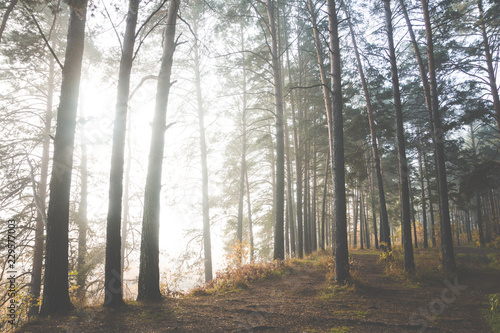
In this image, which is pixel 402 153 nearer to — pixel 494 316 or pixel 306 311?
pixel 494 316

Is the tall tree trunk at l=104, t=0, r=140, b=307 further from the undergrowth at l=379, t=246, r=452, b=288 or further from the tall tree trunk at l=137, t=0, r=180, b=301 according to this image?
the undergrowth at l=379, t=246, r=452, b=288

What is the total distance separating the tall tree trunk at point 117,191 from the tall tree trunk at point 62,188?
683 millimetres

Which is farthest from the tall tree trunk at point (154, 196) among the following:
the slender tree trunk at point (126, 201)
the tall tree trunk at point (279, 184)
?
the slender tree trunk at point (126, 201)

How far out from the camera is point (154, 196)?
565 cm

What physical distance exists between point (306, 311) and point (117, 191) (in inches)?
179

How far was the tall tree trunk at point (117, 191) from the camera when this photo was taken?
4.62 meters

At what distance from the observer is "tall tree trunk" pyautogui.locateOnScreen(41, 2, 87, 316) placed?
420 centimetres

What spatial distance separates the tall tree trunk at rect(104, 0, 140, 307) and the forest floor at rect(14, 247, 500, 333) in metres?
0.38

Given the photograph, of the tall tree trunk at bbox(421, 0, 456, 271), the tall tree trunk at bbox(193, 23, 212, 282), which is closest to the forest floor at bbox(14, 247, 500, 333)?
the tall tree trunk at bbox(421, 0, 456, 271)

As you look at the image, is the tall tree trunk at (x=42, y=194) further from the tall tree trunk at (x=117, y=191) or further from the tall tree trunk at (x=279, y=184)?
the tall tree trunk at (x=279, y=184)

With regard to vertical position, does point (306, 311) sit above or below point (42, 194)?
below

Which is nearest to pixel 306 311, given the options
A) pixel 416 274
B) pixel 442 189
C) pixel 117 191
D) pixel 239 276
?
pixel 239 276

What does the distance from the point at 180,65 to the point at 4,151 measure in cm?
798

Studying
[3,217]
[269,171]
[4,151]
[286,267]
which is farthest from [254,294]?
[269,171]
